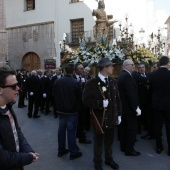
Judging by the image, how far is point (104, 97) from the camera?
4867 mm

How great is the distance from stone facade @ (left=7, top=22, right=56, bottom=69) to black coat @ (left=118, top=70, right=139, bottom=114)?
60.0 ft

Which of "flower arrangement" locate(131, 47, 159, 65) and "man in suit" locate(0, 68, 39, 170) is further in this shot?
"flower arrangement" locate(131, 47, 159, 65)

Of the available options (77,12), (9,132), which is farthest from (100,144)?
(77,12)

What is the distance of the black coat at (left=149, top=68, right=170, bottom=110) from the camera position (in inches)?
230

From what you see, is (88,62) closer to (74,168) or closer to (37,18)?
(74,168)

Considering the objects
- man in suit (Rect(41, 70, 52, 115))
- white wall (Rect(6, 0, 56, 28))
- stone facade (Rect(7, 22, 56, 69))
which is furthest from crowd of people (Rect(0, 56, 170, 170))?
white wall (Rect(6, 0, 56, 28))

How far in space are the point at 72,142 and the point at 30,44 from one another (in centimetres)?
2120

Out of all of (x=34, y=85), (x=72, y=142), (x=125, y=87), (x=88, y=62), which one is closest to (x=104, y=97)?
(x=125, y=87)

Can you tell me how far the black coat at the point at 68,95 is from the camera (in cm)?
568

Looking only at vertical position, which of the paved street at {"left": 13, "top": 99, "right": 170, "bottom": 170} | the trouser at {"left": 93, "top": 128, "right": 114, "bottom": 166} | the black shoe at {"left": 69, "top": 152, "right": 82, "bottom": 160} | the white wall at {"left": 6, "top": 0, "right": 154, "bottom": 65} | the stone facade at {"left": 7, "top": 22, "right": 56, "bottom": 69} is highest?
the white wall at {"left": 6, "top": 0, "right": 154, "bottom": 65}

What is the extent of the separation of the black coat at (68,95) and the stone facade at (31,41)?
18.1 m

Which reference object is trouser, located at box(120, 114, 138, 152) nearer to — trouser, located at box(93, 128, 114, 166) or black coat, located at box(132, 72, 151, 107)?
trouser, located at box(93, 128, 114, 166)

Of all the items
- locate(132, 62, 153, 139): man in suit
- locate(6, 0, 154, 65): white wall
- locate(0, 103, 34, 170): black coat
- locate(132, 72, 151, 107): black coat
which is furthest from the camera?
locate(6, 0, 154, 65): white wall

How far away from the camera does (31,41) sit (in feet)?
84.2
